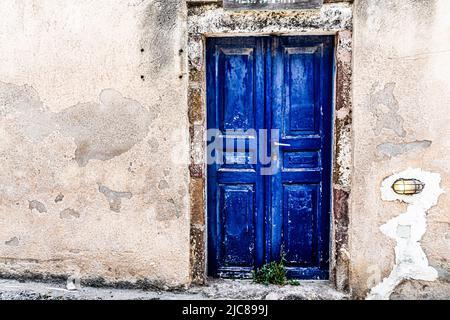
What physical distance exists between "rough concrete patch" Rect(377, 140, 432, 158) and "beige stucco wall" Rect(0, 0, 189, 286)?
1473 mm

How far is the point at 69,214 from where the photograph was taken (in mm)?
3840

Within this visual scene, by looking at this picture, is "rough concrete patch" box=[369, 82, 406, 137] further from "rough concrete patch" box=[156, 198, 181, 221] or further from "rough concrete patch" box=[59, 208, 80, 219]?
"rough concrete patch" box=[59, 208, 80, 219]

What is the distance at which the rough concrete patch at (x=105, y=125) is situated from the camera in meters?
3.73

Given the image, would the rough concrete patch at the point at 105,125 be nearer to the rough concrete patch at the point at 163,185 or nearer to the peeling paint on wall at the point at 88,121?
the peeling paint on wall at the point at 88,121

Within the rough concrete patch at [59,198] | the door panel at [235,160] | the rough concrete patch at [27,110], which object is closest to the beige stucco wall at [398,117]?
the door panel at [235,160]

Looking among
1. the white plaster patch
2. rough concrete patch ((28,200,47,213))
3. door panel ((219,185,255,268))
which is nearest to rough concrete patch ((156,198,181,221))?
door panel ((219,185,255,268))

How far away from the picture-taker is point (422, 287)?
3.61 m

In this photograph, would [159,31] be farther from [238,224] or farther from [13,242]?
[13,242]

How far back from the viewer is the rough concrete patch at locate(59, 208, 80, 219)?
3.83 meters

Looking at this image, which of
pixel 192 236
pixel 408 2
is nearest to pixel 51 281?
pixel 192 236

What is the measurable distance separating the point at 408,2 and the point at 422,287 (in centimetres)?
209

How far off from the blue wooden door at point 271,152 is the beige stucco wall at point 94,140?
344mm

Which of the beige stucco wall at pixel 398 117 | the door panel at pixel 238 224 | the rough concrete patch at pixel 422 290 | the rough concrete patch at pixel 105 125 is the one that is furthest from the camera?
the door panel at pixel 238 224

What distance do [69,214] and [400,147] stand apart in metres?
2.60
